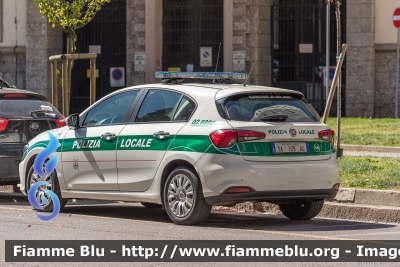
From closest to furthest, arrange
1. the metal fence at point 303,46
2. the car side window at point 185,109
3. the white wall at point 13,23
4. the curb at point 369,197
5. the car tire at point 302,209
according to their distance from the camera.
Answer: the car side window at point 185,109
the car tire at point 302,209
the curb at point 369,197
the metal fence at point 303,46
the white wall at point 13,23

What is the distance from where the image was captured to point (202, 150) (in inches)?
412

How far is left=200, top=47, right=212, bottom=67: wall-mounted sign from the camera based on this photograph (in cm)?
2923

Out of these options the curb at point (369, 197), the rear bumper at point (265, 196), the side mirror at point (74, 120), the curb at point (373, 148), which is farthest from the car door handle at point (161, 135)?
the curb at point (373, 148)

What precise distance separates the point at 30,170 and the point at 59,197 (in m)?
0.65

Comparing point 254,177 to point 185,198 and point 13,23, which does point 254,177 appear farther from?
point 13,23

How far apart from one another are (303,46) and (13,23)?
948cm

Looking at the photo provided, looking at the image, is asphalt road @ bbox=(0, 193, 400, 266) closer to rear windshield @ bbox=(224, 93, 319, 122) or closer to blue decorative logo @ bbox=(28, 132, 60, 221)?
blue decorative logo @ bbox=(28, 132, 60, 221)

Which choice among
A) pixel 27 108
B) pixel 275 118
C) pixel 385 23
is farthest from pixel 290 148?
pixel 385 23

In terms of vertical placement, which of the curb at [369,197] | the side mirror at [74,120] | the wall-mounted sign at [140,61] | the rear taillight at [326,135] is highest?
the wall-mounted sign at [140,61]

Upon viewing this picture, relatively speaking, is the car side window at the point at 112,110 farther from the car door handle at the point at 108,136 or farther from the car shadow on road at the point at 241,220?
the car shadow on road at the point at 241,220

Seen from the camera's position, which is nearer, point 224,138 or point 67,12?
point 224,138

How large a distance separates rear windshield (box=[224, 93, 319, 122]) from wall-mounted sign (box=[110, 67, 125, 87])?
65.0 ft

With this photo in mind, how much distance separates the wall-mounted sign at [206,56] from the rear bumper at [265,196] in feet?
61.0

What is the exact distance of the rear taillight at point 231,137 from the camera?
1037 cm
